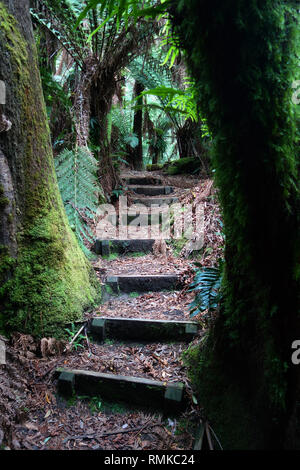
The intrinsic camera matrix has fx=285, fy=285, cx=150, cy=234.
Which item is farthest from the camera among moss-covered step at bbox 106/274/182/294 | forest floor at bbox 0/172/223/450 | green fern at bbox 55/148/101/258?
green fern at bbox 55/148/101/258

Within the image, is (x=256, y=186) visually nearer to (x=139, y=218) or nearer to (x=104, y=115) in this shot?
(x=139, y=218)

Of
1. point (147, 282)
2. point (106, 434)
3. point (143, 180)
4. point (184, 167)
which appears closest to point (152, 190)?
point (143, 180)

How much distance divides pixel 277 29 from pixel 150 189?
4538 mm

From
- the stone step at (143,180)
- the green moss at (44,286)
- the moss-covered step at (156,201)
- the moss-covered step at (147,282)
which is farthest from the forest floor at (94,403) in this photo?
the stone step at (143,180)

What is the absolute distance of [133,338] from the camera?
2291 mm

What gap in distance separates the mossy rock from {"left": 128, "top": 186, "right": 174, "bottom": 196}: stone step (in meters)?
1.36

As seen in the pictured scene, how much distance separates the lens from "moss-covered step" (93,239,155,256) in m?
3.53

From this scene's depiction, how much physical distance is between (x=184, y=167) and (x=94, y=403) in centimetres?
567

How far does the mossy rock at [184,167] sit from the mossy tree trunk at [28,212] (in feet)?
15.0

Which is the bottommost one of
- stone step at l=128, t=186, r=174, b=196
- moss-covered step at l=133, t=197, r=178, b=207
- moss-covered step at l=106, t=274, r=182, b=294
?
moss-covered step at l=106, t=274, r=182, b=294

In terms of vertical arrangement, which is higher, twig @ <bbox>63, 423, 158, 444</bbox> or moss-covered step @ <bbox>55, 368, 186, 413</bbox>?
moss-covered step @ <bbox>55, 368, 186, 413</bbox>

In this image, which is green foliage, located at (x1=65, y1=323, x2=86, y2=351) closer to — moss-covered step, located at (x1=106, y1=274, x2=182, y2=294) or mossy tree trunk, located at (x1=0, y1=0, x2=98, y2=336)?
mossy tree trunk, located at (x1=0, y1=0, x2=98, y2=336)

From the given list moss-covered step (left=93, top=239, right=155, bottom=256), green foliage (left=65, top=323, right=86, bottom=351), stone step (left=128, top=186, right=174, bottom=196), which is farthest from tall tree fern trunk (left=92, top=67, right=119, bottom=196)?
green foliage (left=65, top=323, right=86, bottom=351)

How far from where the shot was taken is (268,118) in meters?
1.04
